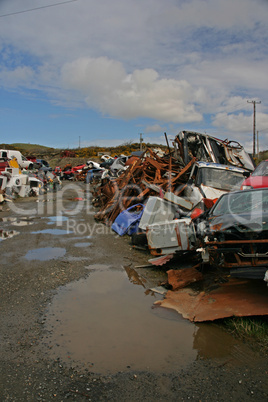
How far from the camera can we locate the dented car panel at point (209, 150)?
12.3m

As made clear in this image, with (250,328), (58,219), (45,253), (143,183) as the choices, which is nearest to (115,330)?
(250,328)

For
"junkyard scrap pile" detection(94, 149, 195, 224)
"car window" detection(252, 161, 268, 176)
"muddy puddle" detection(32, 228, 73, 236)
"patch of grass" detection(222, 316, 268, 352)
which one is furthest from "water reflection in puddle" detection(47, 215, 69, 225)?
"patch of grass" detection(222, 316, 268, 352)

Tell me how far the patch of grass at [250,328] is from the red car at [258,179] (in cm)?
476

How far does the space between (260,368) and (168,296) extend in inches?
75.0

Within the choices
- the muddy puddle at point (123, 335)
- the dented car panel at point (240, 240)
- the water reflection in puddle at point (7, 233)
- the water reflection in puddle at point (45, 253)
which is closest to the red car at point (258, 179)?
the dented car panel at point (240, 240)

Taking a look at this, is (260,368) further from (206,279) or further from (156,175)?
(156,175)

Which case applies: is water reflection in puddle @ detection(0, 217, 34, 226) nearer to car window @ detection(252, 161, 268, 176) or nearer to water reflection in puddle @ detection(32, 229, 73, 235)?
water reflection in puddle @ detection(32, 229, 73, 235)

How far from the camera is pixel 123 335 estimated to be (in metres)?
3.90

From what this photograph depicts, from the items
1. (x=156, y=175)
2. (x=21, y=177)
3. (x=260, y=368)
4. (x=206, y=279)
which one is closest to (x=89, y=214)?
(x=156, y=175)

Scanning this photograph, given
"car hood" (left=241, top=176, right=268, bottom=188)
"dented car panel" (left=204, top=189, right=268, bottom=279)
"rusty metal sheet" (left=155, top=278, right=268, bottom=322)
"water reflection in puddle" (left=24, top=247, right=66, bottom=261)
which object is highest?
"car hood" (left=241, top=176, right=268, bottom=188)

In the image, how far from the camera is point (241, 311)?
4.08 metres

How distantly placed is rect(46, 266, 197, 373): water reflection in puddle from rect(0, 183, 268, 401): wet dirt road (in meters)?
0.01

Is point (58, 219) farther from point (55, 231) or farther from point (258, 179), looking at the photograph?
point (258, 179)

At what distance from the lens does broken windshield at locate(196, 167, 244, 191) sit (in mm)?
8992
